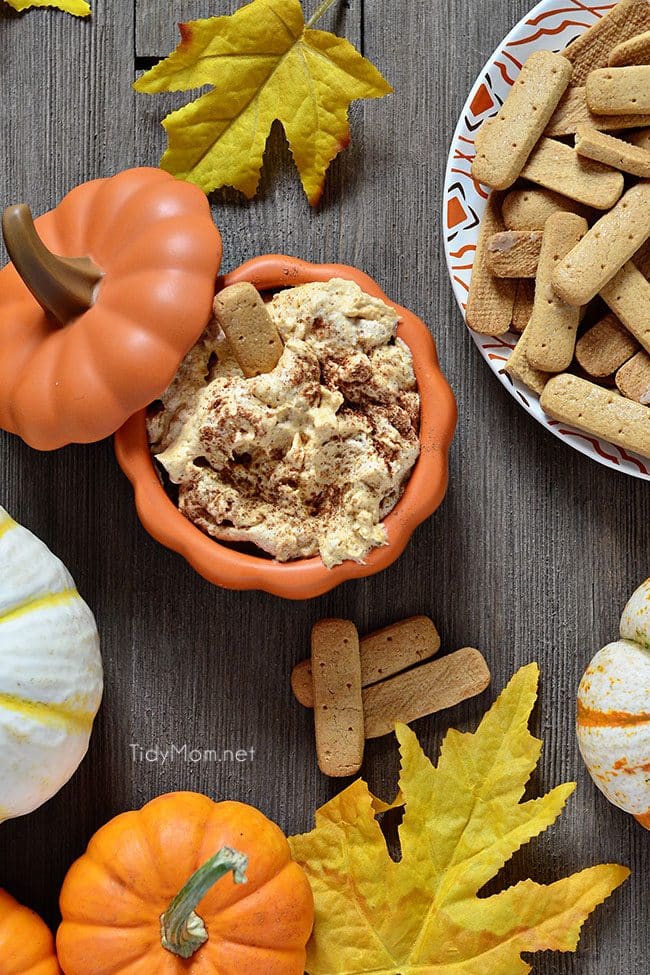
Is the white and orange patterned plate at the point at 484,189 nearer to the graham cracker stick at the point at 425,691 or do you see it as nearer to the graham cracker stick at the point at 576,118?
the graham cracker stick at the point at 576,118

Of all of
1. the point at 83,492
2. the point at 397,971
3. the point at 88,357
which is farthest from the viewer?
the point at 83,492

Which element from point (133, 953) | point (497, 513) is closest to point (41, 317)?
point (497, 513)

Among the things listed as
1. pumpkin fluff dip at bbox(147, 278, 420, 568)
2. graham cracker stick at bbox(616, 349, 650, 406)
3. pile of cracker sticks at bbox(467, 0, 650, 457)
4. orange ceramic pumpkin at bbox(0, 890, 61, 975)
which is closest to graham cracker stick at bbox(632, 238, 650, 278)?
pile of cracker sticks at bbox(467, 0, 650, 457)

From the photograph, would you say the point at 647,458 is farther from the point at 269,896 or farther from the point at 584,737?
the point at 269,896

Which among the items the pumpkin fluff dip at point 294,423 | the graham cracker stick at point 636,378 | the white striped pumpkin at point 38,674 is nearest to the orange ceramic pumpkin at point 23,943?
the white striped pumpkin at point 38,674

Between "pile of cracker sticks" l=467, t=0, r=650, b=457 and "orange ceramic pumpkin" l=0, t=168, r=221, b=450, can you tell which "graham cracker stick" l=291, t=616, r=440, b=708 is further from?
"orange ceramic pumpkin" l=0, t=168, r=221, b=450

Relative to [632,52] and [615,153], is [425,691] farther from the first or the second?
[632,52]
